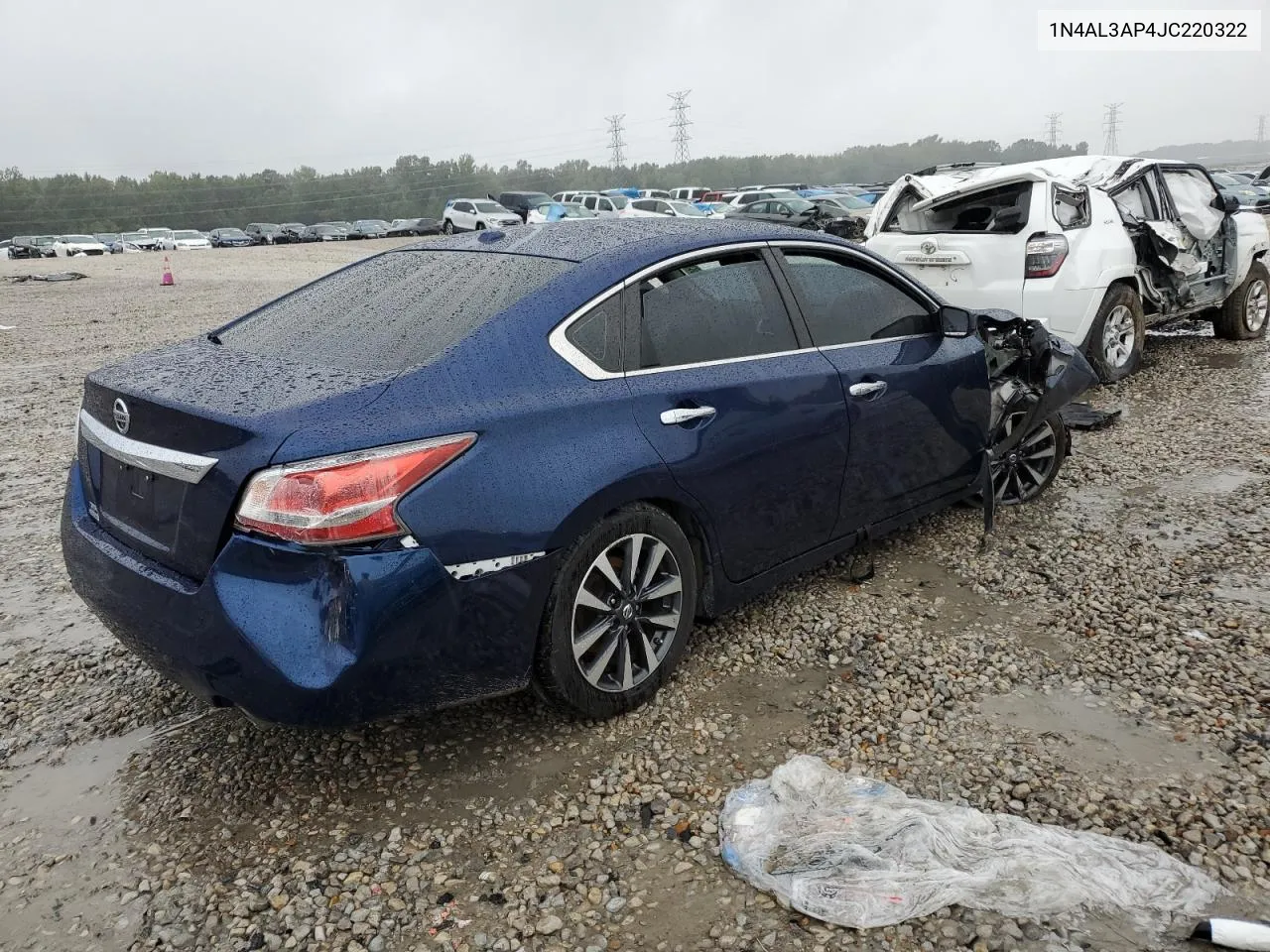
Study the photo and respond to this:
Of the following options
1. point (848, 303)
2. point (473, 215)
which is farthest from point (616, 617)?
point (473, 215)

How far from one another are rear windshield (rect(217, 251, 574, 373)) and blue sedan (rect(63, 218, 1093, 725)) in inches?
0.6

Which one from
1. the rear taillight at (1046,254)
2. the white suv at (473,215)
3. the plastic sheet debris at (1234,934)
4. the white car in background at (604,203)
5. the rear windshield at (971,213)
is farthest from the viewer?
the white suv at (473,215)

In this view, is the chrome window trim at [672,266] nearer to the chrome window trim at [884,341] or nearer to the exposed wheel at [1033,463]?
the chrome window trim at [884,341]

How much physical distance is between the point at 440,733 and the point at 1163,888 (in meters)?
2.12

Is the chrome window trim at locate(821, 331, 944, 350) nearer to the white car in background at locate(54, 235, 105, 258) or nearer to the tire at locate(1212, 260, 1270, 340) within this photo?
the tire at locate(1212, 260, 1270, 340)

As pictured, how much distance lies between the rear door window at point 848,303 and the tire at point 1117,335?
4.07 meters

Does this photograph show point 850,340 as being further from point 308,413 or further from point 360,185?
point 360,185

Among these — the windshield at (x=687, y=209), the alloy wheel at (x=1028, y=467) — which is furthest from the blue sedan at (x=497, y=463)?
the windshield at (x=687, y=209)

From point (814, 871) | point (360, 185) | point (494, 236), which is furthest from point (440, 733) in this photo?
point (360, 185)

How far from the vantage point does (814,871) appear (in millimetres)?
2441

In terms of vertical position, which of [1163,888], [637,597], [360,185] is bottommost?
[1163,888]

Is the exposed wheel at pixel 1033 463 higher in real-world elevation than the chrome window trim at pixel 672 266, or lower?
lower

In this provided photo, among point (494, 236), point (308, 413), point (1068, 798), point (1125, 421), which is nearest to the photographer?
point (308, 413)

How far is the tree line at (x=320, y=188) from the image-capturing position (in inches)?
3880
